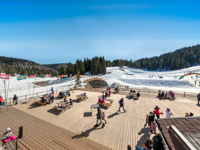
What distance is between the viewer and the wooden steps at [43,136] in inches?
219

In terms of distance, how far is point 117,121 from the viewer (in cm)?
859

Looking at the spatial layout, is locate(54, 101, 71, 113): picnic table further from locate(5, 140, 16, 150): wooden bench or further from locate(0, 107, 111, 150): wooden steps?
locate(5, 140, 16, 150): wooden bench

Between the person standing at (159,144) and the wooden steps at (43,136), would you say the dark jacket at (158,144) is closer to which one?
the person standing at (159,144)

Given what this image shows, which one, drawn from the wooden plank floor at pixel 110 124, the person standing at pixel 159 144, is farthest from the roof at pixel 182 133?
the wooden plank floor at pixel 110 124

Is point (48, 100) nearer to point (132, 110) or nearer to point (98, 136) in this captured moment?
point (98, 136)

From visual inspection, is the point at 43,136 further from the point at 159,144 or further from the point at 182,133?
the point at 182,133

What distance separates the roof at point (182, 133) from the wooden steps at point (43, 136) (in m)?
3.63

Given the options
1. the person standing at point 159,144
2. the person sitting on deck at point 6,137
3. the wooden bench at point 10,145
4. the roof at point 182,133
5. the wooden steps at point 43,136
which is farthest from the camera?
the wooden steps at point 43,136

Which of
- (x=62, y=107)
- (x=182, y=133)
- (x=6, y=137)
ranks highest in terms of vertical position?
(x=182, y=133)

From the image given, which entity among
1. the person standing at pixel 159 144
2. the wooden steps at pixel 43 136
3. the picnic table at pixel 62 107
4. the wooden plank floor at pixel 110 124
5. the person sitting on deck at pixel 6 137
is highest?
the person standing at pixel 159 144

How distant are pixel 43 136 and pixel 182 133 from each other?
330 inches

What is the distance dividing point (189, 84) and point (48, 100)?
41.7m

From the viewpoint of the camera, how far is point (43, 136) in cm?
645

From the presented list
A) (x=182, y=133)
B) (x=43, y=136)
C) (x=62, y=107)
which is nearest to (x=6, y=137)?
(x=43, y=136)
